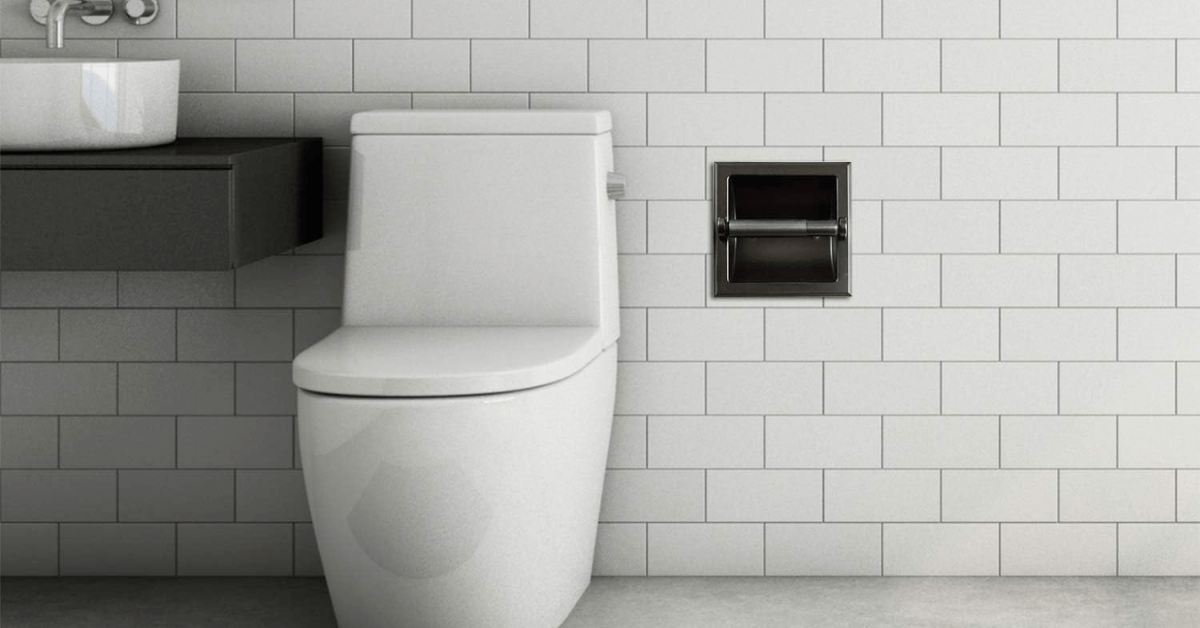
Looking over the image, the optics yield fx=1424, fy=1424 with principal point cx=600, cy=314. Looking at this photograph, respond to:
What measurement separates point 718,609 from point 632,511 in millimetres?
300

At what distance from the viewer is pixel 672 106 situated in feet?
9.19

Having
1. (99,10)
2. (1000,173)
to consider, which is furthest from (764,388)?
(99,10)

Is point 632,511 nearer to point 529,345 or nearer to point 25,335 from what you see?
point 529,345

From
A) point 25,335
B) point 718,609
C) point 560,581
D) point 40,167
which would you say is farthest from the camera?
point 25,335

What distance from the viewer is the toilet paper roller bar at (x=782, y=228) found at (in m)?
2.80

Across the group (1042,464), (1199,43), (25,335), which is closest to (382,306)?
(25,335)

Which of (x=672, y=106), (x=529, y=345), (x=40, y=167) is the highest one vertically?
(x=672, y=106)

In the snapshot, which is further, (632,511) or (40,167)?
(632,511)

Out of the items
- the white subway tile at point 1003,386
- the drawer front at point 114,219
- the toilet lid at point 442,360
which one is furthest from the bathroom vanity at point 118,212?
the white subway tile at point 1003,386

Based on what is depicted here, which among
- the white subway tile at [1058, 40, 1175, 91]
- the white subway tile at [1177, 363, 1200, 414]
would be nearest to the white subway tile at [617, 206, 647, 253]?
the white subway tile at [1058, 40, 1175, 91]

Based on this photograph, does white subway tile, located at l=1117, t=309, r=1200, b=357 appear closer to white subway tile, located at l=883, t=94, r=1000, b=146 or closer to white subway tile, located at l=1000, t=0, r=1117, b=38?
white subway tile, located at l=883, t=94, r=1000, b=146

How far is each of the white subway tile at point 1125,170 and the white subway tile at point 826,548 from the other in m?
0.81

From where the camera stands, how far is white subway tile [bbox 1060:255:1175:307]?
281 cm

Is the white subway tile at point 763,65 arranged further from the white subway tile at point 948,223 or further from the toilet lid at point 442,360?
the toilet lid at point 442,360
